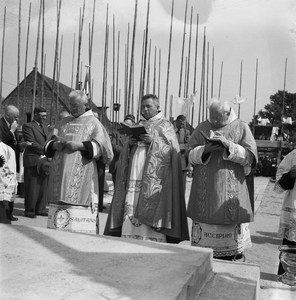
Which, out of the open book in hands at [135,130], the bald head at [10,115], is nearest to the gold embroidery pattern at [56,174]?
the open book in hands at [135,130]

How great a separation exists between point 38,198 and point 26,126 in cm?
129

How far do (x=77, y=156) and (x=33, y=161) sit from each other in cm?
291

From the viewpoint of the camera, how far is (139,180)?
488 cm

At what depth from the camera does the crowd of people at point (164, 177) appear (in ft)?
14.8

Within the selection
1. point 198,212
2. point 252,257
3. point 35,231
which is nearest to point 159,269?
point 35,231

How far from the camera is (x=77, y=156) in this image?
4.96 m

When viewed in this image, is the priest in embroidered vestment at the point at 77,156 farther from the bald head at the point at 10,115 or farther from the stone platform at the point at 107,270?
the bald head at the point at 10,115

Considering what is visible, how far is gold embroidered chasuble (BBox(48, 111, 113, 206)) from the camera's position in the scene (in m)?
4.89

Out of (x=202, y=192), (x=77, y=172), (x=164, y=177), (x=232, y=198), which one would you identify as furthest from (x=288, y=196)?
(x=77, y=172)

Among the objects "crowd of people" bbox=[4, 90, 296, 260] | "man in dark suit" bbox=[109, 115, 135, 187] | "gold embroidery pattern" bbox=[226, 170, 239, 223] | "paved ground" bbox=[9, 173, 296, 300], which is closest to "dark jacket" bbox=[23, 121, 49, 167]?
"paved ground" bbox=[9, 173, 296, 300]

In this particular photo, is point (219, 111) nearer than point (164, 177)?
Yes

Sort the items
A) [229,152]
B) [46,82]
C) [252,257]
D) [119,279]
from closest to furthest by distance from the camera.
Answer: [119,279]
[229,152]
[252,257]
[46,82]

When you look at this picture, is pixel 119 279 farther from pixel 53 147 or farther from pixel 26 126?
pixel 26 126

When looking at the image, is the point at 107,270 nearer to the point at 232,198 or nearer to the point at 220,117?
the point at 232,198
